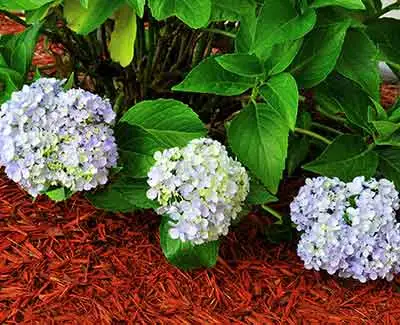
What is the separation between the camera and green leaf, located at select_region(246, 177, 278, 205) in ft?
6.66

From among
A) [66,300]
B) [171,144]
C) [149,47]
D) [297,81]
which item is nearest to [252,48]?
[297,81]

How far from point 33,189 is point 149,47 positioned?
23.5 inches

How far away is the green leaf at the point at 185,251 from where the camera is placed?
2008 millimetres

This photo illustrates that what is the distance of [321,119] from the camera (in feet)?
8.66

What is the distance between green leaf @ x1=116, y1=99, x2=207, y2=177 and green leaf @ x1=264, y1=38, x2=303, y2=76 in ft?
0.68

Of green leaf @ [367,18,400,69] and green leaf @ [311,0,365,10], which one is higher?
green leaf @ [311,0,365,10]

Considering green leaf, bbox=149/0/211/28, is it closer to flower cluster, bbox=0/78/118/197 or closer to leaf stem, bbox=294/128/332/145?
flower cluster, bbox=0/78/118/197

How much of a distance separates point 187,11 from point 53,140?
404mm

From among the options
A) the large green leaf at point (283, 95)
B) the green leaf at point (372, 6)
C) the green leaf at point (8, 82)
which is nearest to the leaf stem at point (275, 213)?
the large green leaf at point (283, 95)

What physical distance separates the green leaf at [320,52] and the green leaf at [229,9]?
0.56 ft

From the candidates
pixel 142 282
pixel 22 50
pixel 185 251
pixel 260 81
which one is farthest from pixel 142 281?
pixel 22 50

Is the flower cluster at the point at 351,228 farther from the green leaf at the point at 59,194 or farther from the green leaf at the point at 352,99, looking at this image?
the green leaf at the point at 59,194

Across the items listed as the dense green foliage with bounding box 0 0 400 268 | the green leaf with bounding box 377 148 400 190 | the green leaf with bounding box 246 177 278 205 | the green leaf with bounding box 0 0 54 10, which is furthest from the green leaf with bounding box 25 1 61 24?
the green leaf with bounding box 377 148 400 190

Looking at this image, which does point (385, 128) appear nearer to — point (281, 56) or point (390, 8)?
point (281, 56)
